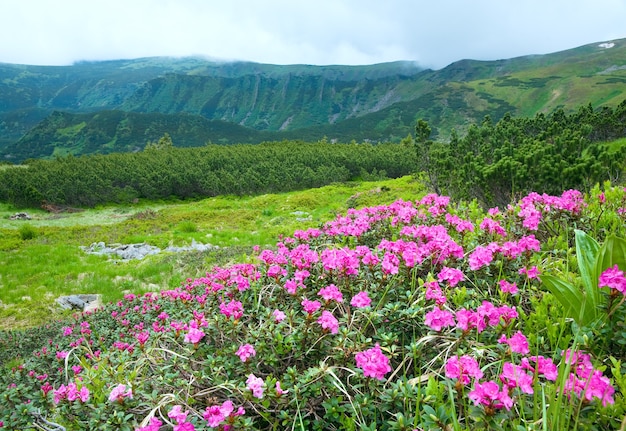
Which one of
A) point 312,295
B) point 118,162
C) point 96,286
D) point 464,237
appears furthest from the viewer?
point 118,162

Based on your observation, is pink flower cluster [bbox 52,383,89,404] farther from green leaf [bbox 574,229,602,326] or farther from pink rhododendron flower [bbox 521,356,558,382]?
green leaf [bbox 574,229,602,326]

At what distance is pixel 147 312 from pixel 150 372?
353cm

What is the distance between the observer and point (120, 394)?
2.15 m

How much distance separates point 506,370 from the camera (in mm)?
1683

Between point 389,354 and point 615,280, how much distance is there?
1.25 metres

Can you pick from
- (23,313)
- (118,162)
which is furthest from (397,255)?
(118,162)

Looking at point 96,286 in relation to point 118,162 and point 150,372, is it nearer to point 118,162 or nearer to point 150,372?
point 150,372

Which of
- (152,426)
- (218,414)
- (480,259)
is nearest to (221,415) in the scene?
(218,414)

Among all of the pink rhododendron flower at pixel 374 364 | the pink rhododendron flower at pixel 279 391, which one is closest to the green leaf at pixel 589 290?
the pink rhododendron flower at pixel 374 364

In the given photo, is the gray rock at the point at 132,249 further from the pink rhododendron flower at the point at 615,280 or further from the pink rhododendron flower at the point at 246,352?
the pink rhododendron flower at the point at 615,280

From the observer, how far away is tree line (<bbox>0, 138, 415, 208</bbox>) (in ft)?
150

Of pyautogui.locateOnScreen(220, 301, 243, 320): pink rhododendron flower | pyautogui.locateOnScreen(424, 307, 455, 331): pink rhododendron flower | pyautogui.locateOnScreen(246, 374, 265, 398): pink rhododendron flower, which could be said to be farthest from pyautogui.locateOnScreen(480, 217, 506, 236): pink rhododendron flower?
pyautogui.locateOnScreen(246, 374, 265, 398): pink rhododendron flower

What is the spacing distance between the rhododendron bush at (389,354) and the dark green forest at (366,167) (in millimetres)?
5008

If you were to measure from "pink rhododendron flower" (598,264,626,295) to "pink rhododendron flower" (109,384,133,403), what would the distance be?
8.61 feet
